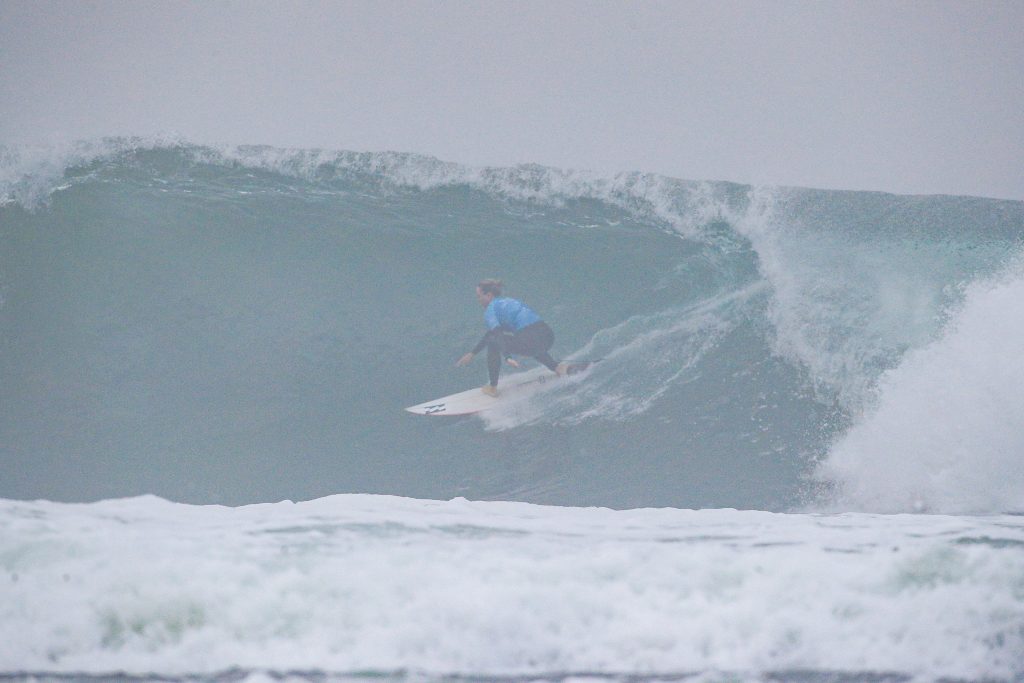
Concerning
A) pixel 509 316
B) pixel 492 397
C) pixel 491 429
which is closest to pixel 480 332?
pixel 509 316

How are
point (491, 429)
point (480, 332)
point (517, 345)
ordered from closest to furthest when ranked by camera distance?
point (491, 429), point (517, 345), point (480, 332)

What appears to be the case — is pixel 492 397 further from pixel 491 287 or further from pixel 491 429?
pixel 491 287

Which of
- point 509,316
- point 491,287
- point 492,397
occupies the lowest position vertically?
point 492,397

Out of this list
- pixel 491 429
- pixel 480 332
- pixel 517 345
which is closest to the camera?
pixel 491 429

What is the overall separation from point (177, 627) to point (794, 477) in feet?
7.74

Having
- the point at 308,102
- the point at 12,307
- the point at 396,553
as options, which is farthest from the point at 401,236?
the point at 396,553

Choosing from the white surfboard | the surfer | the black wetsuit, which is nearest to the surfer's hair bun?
the surfer

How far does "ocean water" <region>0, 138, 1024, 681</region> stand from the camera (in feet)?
6.35

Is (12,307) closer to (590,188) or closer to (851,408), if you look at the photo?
(590,188)

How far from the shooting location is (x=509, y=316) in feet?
11.2

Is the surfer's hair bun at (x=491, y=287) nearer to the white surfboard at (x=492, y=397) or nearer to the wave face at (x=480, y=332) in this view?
the wave face at (x=480, y=332)

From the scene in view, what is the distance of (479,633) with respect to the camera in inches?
75.9

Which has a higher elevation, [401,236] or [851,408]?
[401,236]

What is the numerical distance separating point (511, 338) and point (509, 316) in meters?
0.11
